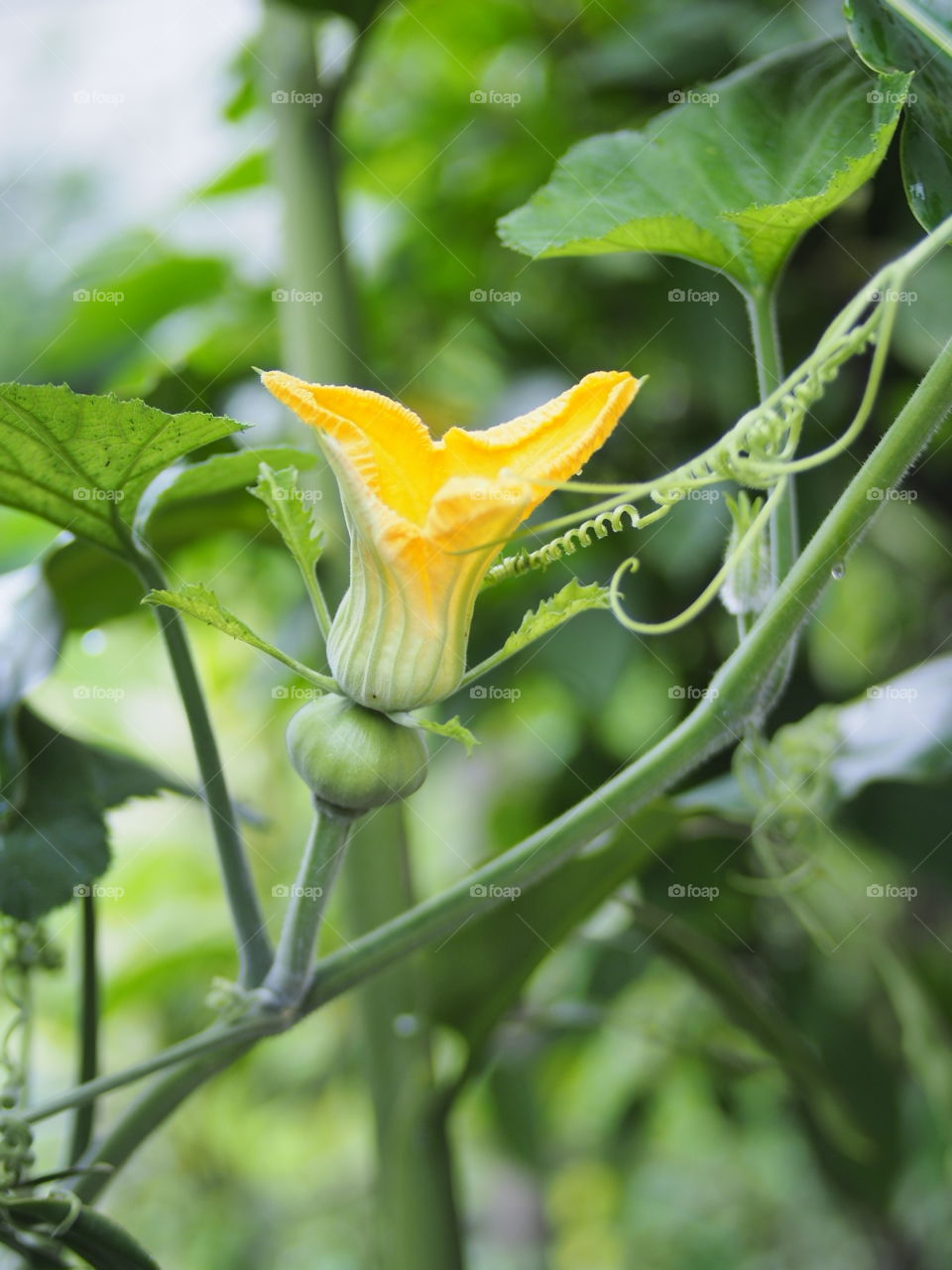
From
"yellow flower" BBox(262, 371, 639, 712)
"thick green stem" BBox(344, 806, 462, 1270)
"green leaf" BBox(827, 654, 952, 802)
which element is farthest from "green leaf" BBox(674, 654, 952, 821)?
"yellow flower" BBox(262, 371, 639, 712)

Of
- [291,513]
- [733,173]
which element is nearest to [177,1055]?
[291,513]

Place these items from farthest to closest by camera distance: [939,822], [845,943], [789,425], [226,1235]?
[226,1235], [845,943], [939,822], [789,425]

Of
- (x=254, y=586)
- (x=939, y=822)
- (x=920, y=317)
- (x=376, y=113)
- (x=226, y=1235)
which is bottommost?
(x=226, y=1235)

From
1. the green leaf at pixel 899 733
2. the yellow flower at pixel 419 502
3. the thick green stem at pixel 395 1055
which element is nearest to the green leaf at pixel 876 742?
the green leaf at pixel 899 733

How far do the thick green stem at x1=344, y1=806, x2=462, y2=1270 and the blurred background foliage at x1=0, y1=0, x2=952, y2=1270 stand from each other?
4 cm

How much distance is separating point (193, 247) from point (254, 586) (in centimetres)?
26

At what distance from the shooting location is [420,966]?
48 centimetres

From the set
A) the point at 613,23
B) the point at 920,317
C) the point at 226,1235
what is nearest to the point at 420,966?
the point at 920,317

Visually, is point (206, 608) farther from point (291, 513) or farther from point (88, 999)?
point (88, 999)

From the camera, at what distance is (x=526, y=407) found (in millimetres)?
640

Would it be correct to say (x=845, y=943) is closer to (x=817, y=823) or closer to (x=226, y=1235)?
(x=817, y=823)

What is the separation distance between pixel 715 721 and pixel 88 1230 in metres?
0.21

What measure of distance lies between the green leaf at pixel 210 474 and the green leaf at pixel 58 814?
9cm

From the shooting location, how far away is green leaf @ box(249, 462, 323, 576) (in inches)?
9.6
